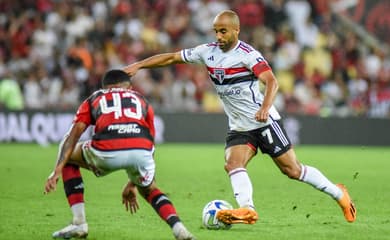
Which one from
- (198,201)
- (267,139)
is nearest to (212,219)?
(267,139)

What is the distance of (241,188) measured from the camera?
8.72 metres

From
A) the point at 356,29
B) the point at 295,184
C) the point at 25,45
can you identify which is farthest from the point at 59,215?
the point at 356,29

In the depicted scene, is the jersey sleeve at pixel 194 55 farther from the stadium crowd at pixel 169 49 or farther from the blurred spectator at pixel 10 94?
the blurred spectator at pixel 10 94

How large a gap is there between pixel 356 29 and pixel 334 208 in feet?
54.5

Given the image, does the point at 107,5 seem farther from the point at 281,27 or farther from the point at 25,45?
the point at 281,27

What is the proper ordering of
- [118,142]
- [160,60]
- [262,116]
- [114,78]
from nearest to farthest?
[118,142]
[114,78]
[262,116]
[160,60]

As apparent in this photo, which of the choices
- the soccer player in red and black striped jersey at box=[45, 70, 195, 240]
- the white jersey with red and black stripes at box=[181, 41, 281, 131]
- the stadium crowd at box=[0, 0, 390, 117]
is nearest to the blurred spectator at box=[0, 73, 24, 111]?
the stadium crowd at box=[0, 0, 390, 117]

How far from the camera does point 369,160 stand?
18.8 meters

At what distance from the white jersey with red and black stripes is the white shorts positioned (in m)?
1.58

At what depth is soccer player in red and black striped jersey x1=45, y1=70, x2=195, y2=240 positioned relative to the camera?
754cm

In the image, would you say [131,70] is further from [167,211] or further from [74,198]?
[167,211]

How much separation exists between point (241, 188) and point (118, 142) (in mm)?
1685

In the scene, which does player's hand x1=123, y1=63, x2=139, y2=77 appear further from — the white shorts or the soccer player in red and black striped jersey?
the white shorts

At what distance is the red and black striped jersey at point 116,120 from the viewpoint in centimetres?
754
